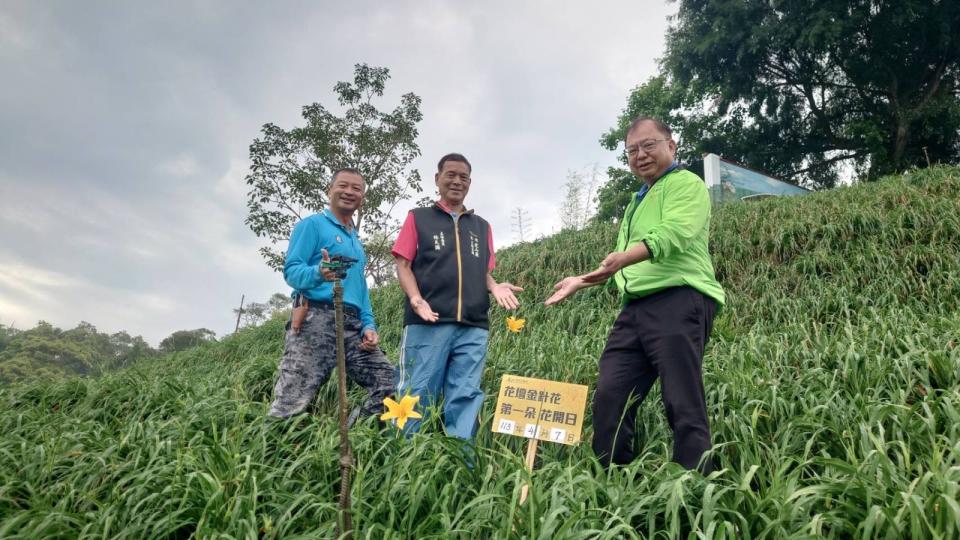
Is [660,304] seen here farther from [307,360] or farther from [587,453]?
[307,360]

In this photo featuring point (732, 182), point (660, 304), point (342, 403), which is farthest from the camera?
point (732, 182)

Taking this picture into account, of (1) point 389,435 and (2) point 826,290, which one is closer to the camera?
(1) point 389,435

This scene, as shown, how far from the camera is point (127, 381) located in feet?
13.3

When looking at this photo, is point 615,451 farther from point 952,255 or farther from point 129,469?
point 952,255

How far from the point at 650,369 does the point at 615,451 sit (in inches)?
14.1

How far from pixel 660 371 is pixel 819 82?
54.7 feet

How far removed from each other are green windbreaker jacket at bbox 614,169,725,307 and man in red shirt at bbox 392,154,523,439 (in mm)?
652

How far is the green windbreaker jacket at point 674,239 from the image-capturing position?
1.95 metres

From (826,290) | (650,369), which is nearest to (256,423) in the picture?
(650,369)

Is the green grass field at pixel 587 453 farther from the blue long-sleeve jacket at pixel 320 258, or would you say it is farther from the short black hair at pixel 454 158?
the short black hair at pixel 454 158

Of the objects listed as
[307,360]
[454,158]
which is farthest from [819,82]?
[307,360]

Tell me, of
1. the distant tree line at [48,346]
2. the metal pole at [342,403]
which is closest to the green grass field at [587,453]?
the metal pole at [342,403]

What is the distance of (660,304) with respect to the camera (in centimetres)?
205

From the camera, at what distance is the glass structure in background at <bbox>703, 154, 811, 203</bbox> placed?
949 centimetres
